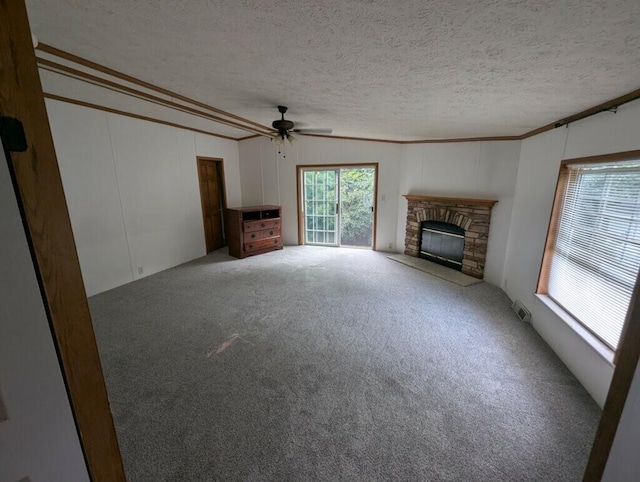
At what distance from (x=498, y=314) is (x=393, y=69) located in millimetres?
2886

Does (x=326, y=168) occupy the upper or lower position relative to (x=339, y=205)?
upper

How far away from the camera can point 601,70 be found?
1.44m

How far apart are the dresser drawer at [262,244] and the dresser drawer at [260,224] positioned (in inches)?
10.4

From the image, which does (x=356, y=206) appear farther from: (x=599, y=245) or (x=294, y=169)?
(x=599, y=245)

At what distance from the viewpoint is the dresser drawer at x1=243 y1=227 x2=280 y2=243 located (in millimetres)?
5217

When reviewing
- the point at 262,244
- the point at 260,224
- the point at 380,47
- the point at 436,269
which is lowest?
the point at 436,269

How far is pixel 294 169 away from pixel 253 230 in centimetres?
166

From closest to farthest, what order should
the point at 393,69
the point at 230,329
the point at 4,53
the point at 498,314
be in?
the point at 4,53 → the point at 393,69 → the point at 230,329 → the point at 498,314

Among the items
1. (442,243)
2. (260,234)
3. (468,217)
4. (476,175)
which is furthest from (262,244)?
(476,175)

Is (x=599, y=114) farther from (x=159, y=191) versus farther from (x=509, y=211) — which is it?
(x=159, y=191)

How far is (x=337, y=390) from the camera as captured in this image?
1979 millimetres

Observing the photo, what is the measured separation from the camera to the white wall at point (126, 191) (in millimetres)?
3240

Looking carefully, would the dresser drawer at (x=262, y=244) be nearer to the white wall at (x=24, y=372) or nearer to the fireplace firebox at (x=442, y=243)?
the fireplace firebox at (x=442, y=243)

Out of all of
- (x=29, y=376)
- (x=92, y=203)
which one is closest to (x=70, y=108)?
(x=92, y=203)
